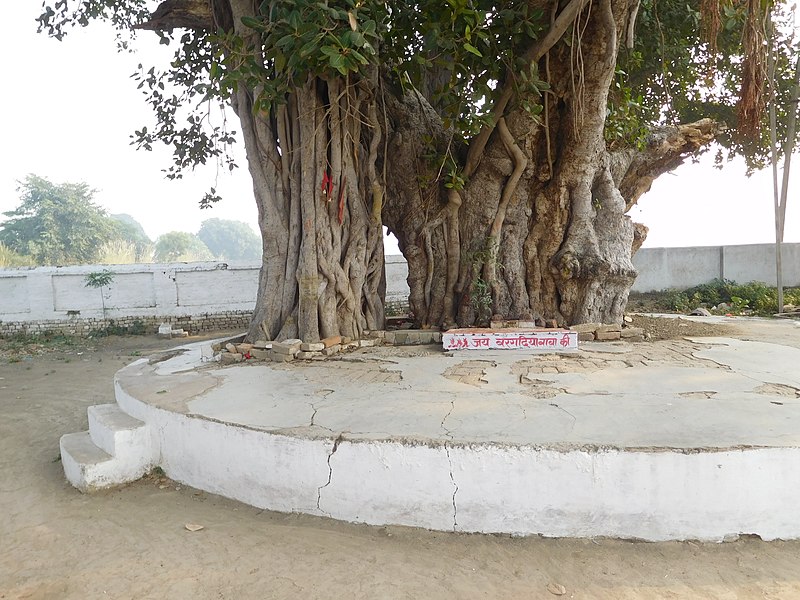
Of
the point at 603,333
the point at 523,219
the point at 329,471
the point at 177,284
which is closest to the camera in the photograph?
the point at 329,471

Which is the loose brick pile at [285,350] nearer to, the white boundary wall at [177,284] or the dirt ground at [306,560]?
the dirt ground at [306,560]

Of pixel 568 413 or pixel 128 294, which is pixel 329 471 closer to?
pixel 568 413

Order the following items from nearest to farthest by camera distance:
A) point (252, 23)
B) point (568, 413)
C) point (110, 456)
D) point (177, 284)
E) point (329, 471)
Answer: point (329, 471), point (568, 413), point (110, 456), point (252, 23), point (177, 284)

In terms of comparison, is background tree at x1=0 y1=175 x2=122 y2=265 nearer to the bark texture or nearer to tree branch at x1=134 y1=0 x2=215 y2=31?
tree branch at x1=134 y1=0 x2=215 y2=31

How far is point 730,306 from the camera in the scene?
10.4 meters

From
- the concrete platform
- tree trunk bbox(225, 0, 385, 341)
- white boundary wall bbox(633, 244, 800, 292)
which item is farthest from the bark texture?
white boundary wall bbox(633, 244, 800, 292)

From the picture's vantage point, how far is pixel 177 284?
35.9 feet

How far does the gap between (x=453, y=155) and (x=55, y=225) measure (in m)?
26.0

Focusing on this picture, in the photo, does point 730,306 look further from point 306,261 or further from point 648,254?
point 306,261

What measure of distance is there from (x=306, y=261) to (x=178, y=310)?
22.7ft

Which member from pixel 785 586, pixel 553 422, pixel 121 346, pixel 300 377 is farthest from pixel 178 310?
pixel 785 586

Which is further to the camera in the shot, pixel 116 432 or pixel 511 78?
pixel 511 78

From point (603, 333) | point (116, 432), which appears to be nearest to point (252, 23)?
point (116, 432)

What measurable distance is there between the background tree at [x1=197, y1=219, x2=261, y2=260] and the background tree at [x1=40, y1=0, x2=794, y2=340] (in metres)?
65.6
